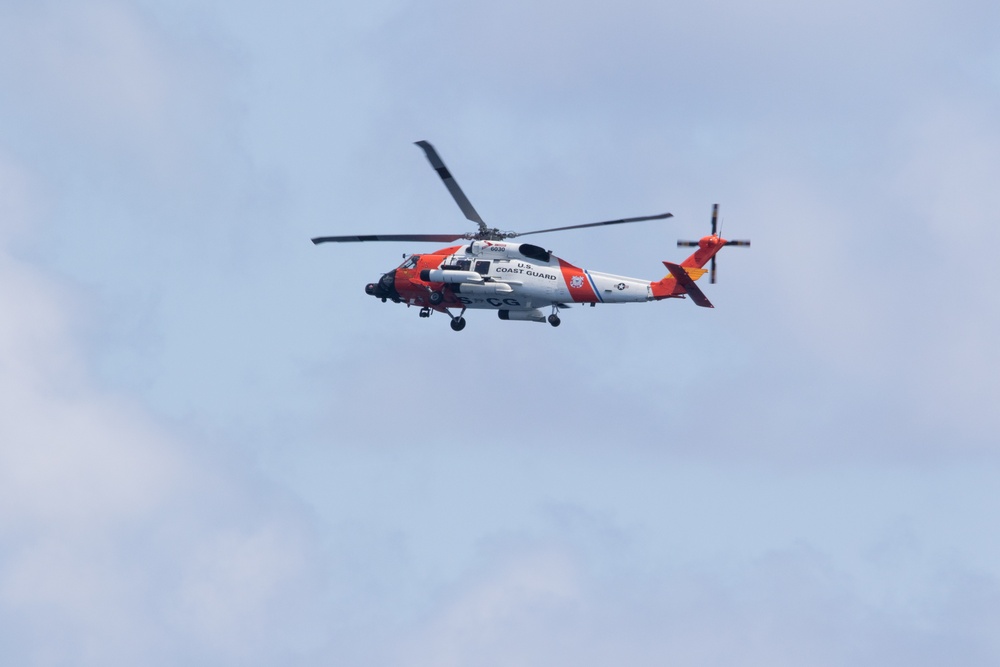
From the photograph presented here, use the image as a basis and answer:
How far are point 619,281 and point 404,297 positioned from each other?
13711 mm

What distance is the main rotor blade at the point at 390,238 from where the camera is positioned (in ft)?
356

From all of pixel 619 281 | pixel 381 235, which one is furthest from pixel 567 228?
pixel 381 235

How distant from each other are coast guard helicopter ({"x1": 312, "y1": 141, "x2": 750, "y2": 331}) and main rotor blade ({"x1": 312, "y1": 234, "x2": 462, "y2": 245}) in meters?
0.05

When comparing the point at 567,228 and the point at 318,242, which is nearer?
the point at 567,228

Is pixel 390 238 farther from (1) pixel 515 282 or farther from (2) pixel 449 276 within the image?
(1) pixel 515 282

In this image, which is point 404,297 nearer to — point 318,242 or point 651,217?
point 318,242

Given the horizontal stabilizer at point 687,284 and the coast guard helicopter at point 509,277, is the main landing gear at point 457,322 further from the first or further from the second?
the horizontal stabilizer at point 687,284

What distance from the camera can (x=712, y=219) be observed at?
105 m

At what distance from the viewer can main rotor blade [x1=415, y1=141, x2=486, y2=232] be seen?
338 feet

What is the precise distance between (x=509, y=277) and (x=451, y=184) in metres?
5.83

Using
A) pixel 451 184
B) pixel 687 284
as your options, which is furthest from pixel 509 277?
pixel 687 284

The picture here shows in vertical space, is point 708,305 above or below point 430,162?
below

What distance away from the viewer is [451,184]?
105 metres

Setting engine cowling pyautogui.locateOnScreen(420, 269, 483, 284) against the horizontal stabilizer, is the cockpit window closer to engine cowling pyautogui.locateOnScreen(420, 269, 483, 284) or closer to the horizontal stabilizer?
engine cowling pyautogui.locateOnScreen(420, 269, 483, 284)
